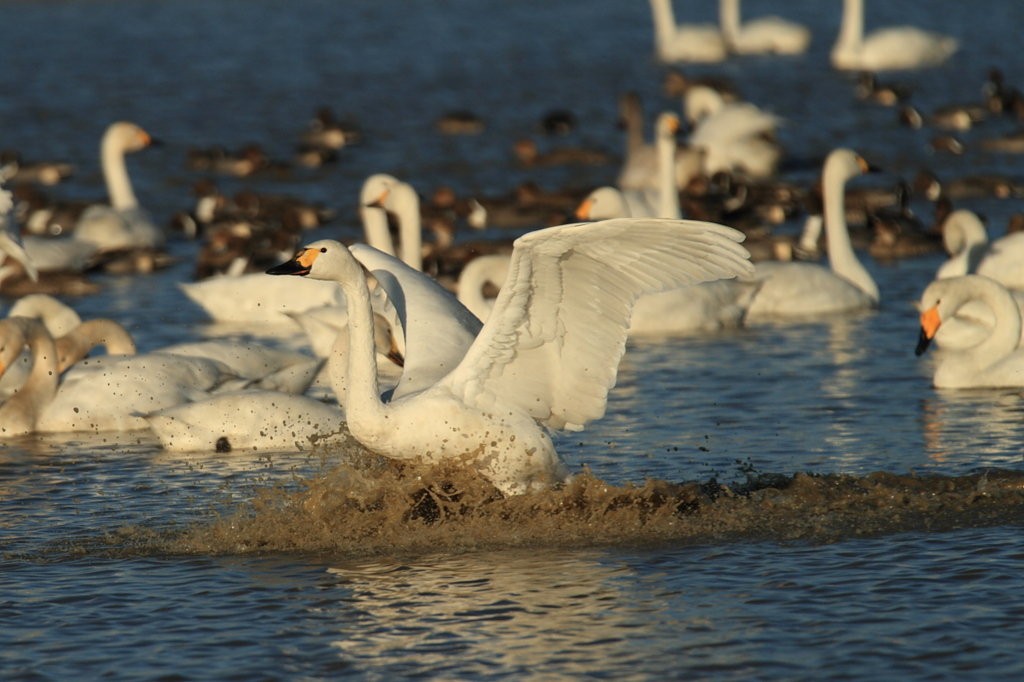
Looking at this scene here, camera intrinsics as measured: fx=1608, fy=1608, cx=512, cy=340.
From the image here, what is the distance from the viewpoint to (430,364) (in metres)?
7.72

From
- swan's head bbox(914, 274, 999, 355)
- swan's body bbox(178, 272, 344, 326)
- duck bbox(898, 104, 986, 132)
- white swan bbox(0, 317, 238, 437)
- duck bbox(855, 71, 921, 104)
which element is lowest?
white swan bbox(0, 317, 238, 437)

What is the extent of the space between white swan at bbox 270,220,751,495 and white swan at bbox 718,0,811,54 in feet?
100

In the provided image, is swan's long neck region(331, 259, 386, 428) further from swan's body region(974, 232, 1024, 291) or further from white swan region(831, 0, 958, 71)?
white swan region(831, 0, 958, 71)

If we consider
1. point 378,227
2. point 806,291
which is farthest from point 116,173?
point 806,291

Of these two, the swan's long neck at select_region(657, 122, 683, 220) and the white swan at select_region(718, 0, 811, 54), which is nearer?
the swan's long neck at select_region(657, 122, 683, 220)

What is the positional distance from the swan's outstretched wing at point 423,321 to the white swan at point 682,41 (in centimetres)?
2878

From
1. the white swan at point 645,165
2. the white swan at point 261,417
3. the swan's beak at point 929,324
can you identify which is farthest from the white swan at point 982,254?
the white swan at point 261,417

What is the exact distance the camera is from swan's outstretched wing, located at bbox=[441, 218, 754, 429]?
262 inches

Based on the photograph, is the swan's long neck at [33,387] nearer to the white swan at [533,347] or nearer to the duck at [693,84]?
the white swan at [533,347]

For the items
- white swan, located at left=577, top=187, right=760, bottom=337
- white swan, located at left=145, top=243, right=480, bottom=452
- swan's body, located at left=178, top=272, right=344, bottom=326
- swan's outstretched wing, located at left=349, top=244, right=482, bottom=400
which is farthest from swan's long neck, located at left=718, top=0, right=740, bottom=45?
swan's outstretched wing, located at left=349, top=244, right=482, bottom=400

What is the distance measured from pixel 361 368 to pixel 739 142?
1678cm

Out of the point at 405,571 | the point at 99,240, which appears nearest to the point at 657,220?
the point at 405,571

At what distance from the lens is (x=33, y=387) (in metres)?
10.4

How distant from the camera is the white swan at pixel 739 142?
23.0 m
